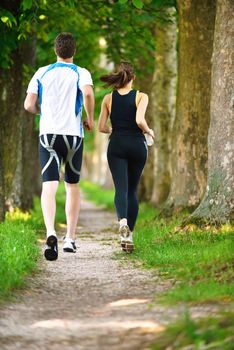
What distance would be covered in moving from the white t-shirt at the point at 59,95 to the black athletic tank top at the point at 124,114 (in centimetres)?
91

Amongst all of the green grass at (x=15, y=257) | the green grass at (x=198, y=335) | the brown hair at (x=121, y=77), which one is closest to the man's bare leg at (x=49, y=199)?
the green grass at (x=15, y=257)

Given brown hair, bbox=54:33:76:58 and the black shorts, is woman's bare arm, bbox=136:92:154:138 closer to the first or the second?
the black shorts

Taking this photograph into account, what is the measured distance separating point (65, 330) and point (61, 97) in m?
3.71

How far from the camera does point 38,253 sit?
955 cm

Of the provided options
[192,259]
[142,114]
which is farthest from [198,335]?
[142,114]

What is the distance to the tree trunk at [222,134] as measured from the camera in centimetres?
1023

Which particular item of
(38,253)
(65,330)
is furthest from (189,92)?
(65,330)

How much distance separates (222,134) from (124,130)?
1.47m

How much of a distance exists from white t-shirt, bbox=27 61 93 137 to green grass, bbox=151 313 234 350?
3.93m

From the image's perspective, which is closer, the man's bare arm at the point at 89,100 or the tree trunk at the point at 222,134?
the man's bare arm at the point at 89,100

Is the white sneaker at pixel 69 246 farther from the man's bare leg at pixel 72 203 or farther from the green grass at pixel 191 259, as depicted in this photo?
the green grass at pixel 191 259

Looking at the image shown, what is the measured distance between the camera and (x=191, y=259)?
27.0ft

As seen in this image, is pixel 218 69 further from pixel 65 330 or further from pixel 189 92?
pixel 65 330

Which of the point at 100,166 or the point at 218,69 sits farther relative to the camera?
the point at 100,166
